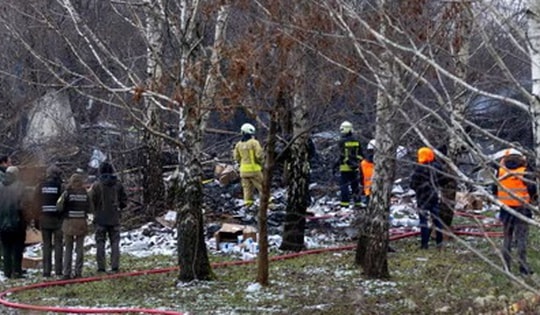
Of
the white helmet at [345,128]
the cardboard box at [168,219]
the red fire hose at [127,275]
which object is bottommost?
the red fire hose at [127,275]

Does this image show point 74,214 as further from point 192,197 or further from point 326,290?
point 326,290

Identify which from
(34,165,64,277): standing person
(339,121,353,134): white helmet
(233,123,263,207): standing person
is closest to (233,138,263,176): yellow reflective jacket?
(233,123,263,207): standing person

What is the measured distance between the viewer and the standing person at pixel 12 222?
14812 millimetres

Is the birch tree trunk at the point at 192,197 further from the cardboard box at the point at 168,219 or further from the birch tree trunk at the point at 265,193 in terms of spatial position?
the cardboard box at the point at 168,219

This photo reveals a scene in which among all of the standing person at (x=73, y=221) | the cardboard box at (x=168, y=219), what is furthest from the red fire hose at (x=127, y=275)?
the cardboard box at (x=168, y=219)

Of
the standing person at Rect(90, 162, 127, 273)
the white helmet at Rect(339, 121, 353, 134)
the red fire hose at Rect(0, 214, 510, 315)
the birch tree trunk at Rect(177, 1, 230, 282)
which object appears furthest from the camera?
the white helmet at Rect(339, 121, 353, 134)

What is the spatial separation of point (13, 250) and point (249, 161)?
6.18 metres

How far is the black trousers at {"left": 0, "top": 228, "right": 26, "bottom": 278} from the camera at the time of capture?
15.0m

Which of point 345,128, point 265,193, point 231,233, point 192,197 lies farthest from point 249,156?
point 265,193

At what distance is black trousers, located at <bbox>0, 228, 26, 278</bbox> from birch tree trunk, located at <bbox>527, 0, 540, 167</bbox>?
10.4 meters

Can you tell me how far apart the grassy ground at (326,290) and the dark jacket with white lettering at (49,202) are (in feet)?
3.02

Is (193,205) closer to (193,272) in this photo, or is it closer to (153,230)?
(193,272)

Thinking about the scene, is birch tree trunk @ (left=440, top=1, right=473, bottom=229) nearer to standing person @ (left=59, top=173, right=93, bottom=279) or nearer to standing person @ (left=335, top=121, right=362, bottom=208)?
standing person @ (left=59, top=173, right=93, bottom=279)

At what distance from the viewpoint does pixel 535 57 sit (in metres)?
6.09
